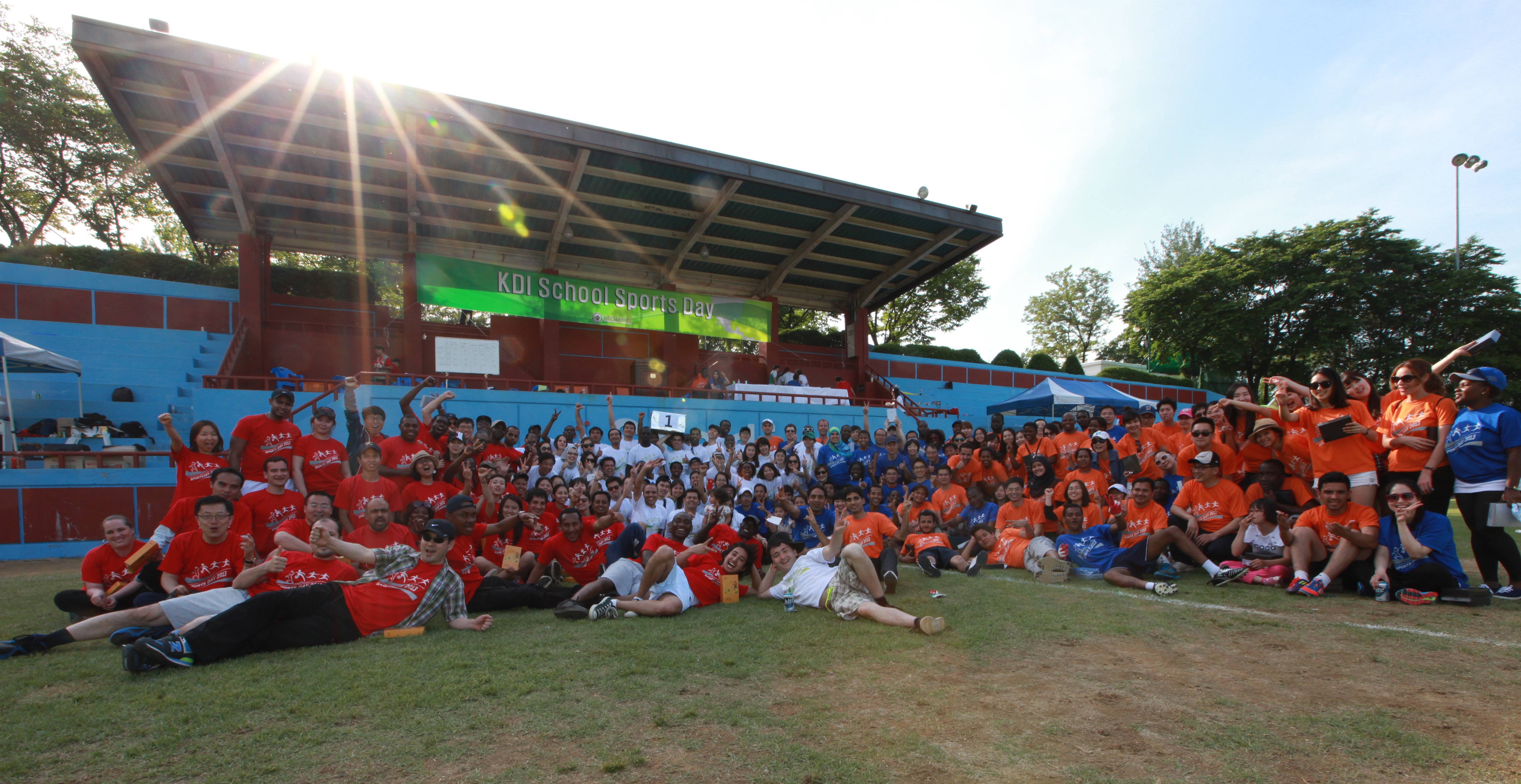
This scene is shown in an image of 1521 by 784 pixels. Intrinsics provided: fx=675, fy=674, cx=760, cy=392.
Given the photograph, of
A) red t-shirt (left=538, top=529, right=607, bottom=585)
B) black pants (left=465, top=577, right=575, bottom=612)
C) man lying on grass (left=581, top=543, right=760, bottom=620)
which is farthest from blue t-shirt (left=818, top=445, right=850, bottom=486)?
black pants (left=465, top=577, right=575, bottom=612)

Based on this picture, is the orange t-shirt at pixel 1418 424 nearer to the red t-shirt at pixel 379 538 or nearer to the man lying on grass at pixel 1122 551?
the man lying on grass at pixel 1122 551

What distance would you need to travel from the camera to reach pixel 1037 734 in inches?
124

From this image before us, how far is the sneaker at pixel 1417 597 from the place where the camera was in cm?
550

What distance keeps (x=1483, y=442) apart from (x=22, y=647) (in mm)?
11370

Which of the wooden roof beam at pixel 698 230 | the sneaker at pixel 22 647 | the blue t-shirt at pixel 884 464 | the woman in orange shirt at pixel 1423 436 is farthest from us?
the wooden roof beam at pixel 698 230

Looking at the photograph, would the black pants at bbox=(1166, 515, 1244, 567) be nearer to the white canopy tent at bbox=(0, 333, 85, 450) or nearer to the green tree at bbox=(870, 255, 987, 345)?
the white canopy tent at bbox=(0, 333, 85, 450)

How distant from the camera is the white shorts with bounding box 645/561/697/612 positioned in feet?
20.8

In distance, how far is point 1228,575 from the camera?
6.54 m

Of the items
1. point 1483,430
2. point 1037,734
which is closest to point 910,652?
point 1037,734

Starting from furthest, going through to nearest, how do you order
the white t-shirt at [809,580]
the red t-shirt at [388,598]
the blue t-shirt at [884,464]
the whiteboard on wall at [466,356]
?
1. the whiteboard on wall at [466,356]
2. the blue t-shirt at [884,464]
3. the white t-shirt at [809,580]
4. the red t-shirt at [388,598]

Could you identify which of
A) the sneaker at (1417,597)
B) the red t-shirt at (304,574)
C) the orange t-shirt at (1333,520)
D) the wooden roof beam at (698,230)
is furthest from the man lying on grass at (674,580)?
the wooden roof beam at (698,230)

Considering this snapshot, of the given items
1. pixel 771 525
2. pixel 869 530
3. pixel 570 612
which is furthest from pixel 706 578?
pixel 869 530

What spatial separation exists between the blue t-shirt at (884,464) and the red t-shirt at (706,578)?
16.9ft

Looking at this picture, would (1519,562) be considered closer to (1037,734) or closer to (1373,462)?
(1373,462)
